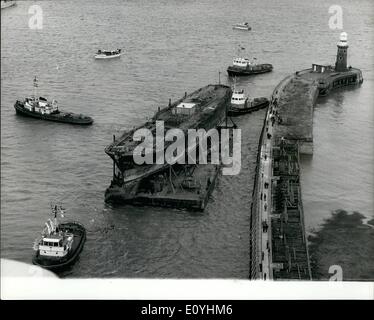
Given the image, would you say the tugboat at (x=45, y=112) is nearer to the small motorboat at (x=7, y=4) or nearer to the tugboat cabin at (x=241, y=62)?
the small motorboat at (x=7, y=4)

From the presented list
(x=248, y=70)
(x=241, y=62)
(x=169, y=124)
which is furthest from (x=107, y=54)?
(x=169, y=124)

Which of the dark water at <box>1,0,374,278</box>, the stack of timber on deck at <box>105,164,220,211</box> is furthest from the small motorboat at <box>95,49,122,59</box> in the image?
the stack of timber on deck at <box>105,164,220,211</box>

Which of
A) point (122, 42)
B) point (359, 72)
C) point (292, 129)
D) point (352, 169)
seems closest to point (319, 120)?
point (292, 129)

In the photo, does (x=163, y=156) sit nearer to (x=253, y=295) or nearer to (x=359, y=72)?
(x=253, y=295)

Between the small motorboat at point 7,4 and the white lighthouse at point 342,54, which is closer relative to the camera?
the white lighthouse at point 342,54

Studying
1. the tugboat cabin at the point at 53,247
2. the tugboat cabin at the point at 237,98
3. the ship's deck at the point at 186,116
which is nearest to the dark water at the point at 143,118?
the tugboat cabin at the point at 53,247

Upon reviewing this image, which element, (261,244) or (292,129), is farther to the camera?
(292,129)

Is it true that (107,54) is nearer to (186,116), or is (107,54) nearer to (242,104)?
(242,104)
